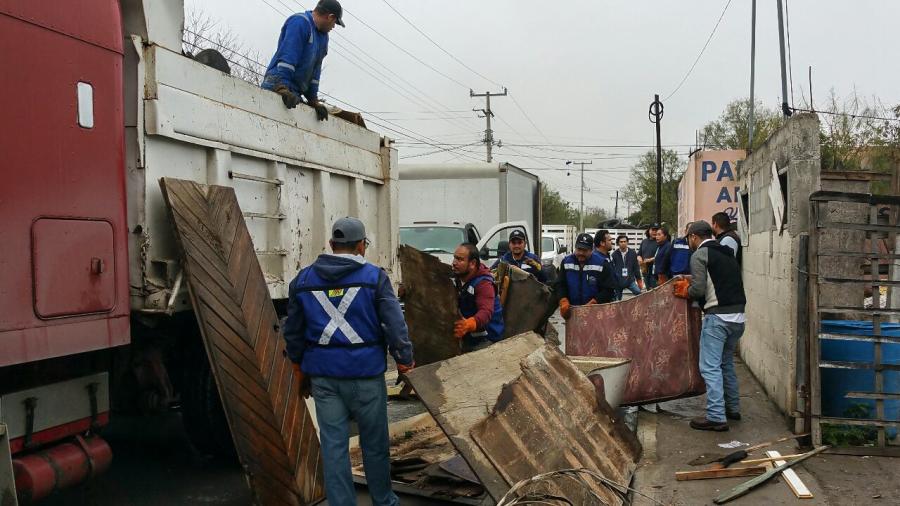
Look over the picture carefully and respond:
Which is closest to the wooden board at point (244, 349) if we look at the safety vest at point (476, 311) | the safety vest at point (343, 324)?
the safety vest at point (343, 324)

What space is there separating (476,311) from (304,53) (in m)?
2.73

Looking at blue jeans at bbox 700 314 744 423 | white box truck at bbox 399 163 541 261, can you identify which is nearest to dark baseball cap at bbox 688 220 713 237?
blue jeans at bbox 700 314 744 423

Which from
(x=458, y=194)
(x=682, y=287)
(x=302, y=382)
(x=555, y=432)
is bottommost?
(x=555, y=432)

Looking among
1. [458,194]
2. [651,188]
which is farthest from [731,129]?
[458,194]

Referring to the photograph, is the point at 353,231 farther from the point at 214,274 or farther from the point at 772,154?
the point at 772,154

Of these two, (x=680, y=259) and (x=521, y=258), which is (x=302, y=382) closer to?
(x=521, y=258)

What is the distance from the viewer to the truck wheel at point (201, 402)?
5.67 meters

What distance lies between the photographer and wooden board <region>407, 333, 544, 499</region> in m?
4.48

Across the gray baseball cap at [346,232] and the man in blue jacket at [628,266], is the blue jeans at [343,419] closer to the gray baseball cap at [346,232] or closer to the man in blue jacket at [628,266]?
the gray baseball cap at [346,232]

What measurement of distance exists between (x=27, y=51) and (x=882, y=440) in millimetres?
6067

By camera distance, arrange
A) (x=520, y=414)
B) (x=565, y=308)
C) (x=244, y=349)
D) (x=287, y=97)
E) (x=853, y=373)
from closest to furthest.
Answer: (x=520, y=414) < (x=244, y=349) < (x=853, y=373) < (x=287, y=97) < (x=565, y=308)

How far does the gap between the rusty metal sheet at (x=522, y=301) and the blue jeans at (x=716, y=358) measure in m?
1.96

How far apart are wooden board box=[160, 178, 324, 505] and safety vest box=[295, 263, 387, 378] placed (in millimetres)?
771

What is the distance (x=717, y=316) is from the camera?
6.81 meters
